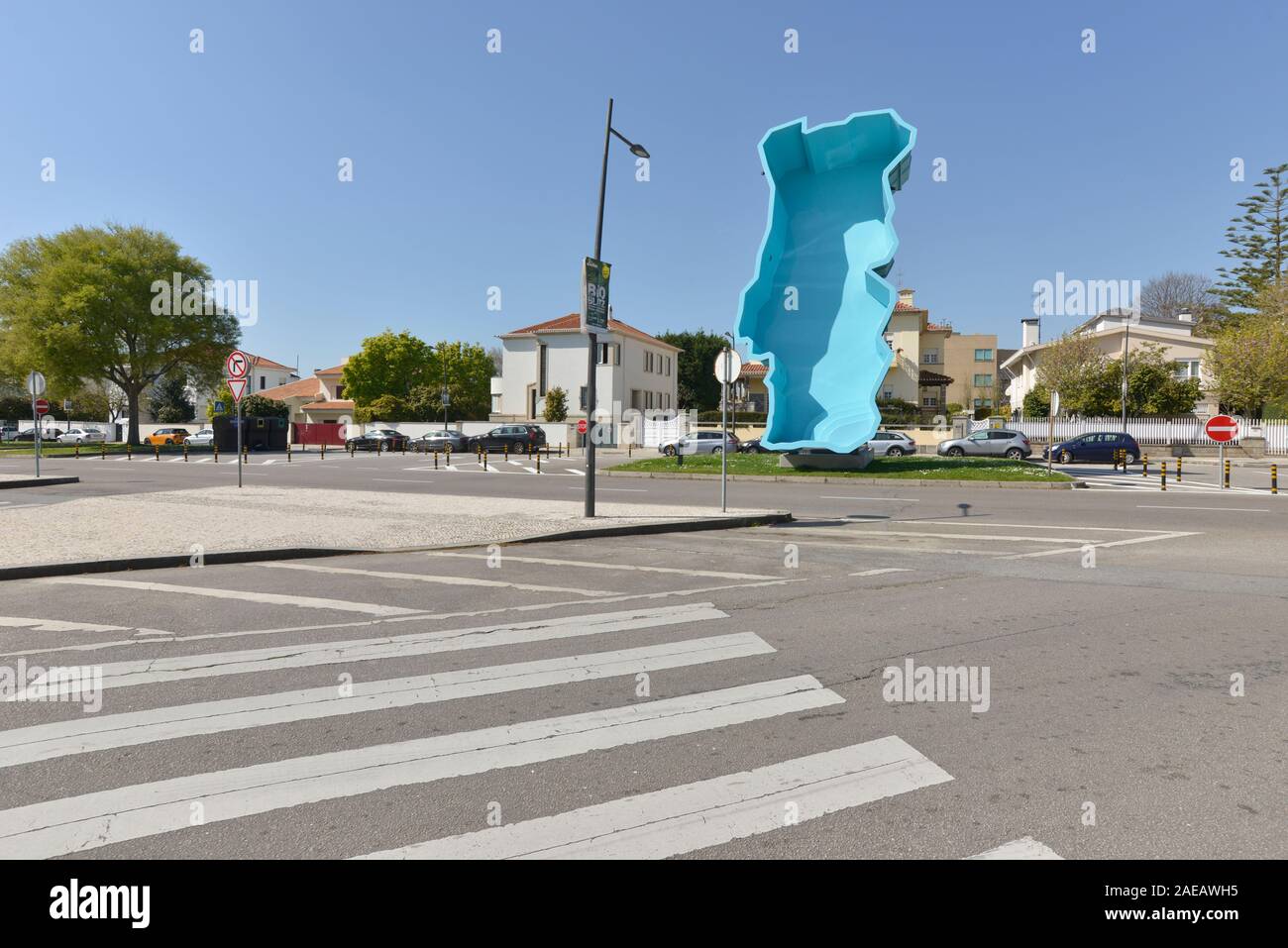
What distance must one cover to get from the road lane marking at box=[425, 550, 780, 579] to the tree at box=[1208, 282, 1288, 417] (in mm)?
52699

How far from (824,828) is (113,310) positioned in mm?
54925

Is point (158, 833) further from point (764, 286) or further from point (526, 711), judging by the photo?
point (764, 286)

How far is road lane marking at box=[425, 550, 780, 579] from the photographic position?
8.76 m

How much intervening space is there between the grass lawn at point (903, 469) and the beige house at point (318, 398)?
57.6 meters

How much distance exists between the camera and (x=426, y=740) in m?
3.92

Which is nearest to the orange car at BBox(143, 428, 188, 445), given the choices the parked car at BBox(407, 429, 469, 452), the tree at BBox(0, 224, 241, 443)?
the tree at BBox(0, 224, 241, 443)

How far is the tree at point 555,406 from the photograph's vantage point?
58.8 m

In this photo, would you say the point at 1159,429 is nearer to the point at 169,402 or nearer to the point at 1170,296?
the point at 1170,296

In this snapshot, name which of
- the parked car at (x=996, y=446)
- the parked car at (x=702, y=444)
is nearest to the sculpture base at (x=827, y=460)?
the parked car at (x=702, y=444)

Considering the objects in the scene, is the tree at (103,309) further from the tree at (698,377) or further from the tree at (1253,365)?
the tree at (1253,365)

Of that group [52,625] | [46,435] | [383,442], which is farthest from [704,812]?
[46,435]

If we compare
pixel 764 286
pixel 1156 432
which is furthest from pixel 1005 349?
pixel 764 286

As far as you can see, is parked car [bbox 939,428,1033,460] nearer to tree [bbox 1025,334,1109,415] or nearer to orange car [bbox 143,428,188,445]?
tree [bbox 1025,334,1109,415]

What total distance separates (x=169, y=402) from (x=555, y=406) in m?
47.6
